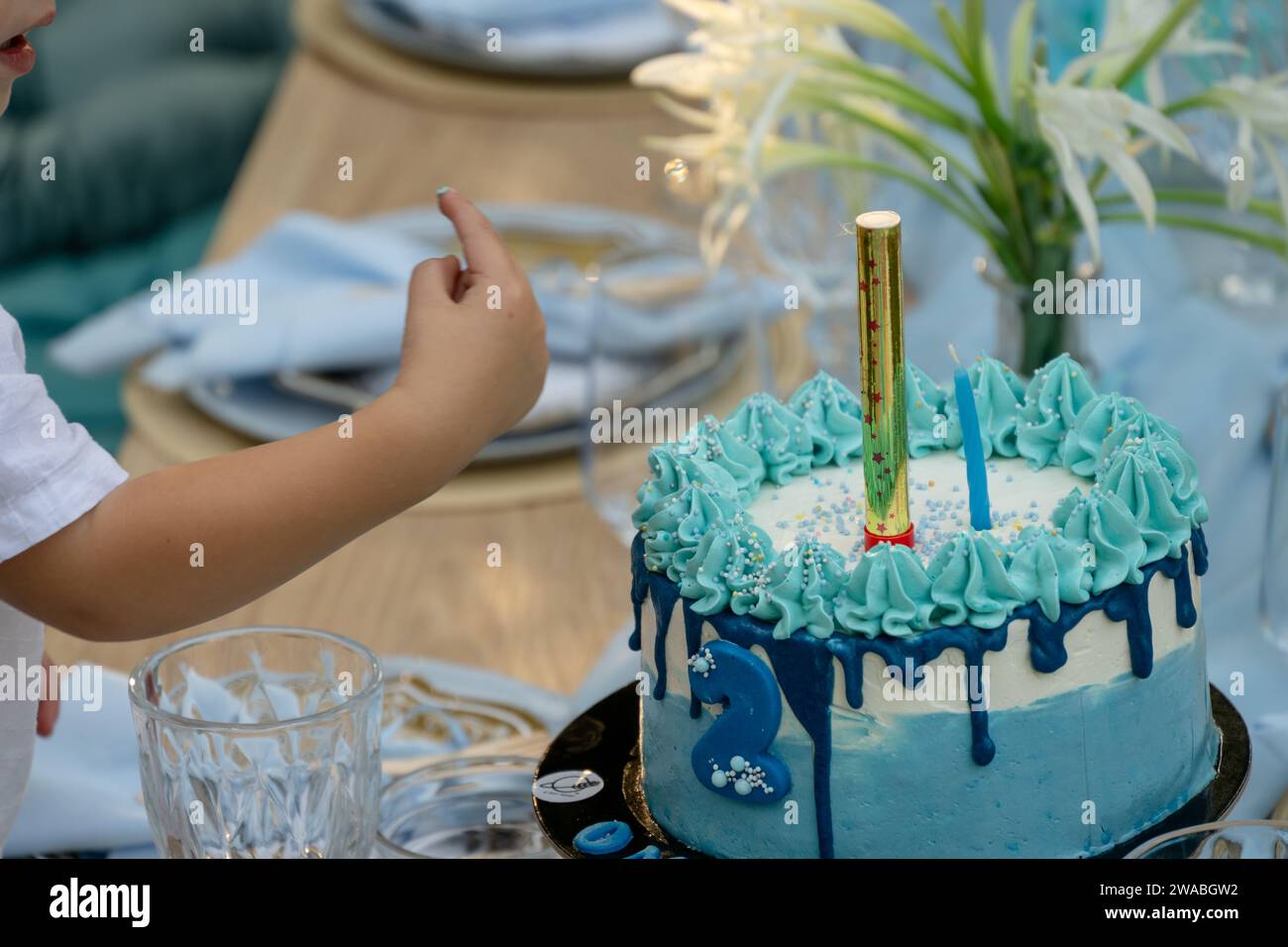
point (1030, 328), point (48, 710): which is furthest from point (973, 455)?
point (48, 710)

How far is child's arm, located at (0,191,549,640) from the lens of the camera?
0.75 meters

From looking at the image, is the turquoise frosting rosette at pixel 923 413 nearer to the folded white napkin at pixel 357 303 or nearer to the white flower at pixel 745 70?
the white flower at pixel 745 70

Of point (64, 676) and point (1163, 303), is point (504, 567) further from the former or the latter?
point (1163, 303)

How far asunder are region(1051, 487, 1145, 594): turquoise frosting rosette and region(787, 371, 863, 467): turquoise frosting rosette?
14 centimetres

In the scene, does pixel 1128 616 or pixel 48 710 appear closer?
pixel 1128 616

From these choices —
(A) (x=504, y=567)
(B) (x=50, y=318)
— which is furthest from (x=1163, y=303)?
(B) (x=50, y=318)

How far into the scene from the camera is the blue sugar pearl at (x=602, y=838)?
80 cm

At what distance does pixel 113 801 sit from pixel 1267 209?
32.6 inches

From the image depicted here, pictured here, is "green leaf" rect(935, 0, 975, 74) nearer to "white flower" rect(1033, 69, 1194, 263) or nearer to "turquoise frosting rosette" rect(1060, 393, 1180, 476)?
"white flower" rect(1033, 69, 1194, 263)

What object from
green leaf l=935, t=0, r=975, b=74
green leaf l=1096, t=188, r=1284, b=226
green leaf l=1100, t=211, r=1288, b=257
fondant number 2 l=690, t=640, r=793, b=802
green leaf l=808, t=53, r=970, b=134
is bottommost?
fondant number 2 l=690, t=640, r=793, b=802

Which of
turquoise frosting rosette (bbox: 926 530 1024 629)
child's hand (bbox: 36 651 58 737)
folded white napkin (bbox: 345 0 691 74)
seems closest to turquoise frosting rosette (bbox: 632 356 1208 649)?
turquoise frosting rosette (bbox: 926 530 1024 629)

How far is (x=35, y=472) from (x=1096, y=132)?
0.66m

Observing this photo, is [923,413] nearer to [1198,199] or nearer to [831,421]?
[831,421]

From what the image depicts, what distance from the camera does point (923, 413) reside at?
2.92ft
